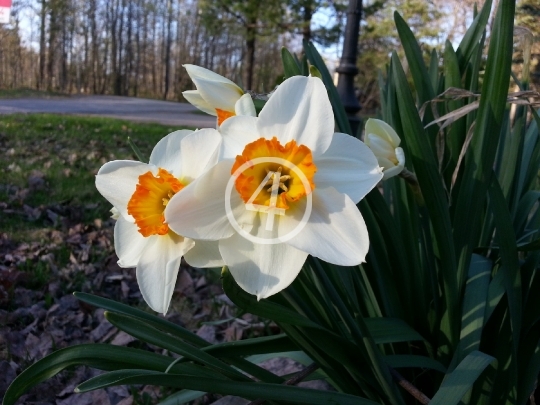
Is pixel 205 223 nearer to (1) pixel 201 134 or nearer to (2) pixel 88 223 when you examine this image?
(1) pixel 201 134

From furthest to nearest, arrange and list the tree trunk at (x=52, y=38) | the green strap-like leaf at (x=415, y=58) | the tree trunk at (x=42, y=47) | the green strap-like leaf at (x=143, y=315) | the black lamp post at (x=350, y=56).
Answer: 1. the black lamp post at (x=350, y=56)
2. the tree trunk at (x=52, y=38)
3. the tree trunk at (x=42, y=47)
4. the green strap-like leaf at (x=415, y=58)
5. the green strap-like leaf at (x=143, y=315)

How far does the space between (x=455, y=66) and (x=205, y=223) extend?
2.41 feet

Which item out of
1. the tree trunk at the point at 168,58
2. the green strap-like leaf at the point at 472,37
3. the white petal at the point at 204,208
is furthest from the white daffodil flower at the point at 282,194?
the tree trunk at the point at 168,58

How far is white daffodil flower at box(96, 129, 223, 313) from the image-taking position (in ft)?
1.66

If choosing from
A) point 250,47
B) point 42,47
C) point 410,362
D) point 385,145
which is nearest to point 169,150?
point 385,145

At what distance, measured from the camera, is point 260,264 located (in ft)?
1.59

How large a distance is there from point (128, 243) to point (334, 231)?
0.84ft

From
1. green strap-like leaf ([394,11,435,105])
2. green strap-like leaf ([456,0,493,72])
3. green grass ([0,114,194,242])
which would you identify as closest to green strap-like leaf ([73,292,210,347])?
green strap-like leaf ([394,11,435,105])

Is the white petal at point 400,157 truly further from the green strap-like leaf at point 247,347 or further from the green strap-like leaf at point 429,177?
the green strap-like leaf at point 247,347

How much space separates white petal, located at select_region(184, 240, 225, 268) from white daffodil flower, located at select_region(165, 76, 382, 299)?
3 cm

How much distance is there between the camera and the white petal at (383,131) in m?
0.64

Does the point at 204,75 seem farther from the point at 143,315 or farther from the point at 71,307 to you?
the point at 71,307

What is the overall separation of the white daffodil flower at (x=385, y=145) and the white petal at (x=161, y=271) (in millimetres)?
269

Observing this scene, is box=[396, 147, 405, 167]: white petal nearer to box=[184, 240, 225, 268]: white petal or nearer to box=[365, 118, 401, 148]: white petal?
box=[365, 118, 401, 148]: white petal
